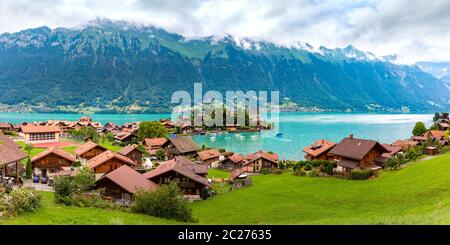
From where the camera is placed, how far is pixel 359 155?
1636 inches

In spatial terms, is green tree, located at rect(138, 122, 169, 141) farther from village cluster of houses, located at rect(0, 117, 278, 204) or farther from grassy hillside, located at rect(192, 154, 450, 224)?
grassy hillside, located at rect(192, 154, 450, 224)

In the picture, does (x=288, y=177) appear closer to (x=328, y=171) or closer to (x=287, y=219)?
(x=328, y=171)

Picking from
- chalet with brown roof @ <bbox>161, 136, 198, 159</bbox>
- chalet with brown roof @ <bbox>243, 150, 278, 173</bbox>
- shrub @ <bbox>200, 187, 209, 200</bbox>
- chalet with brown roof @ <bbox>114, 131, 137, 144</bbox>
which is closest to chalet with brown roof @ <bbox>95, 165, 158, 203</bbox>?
shrub @ <bbox>200, 187, 209, 200</bbox>

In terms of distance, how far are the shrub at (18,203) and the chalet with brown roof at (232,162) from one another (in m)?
44.3

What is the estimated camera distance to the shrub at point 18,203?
13.4 metres

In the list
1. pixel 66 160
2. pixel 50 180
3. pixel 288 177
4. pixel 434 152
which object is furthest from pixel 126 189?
pixel 434 152

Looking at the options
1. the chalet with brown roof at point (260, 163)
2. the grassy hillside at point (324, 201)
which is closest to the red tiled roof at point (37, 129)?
the chalet with brown roof at point (260, 163)

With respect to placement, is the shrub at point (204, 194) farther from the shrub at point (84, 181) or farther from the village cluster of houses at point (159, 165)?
the shrub at point (84, 181)

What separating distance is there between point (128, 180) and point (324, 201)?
17.5 meters

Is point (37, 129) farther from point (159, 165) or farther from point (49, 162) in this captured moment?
point (159, 165)

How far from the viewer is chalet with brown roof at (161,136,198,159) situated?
67.8m

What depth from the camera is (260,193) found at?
3531 centimetres

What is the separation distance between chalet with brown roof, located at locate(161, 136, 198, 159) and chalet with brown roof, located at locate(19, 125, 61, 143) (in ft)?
72.3
